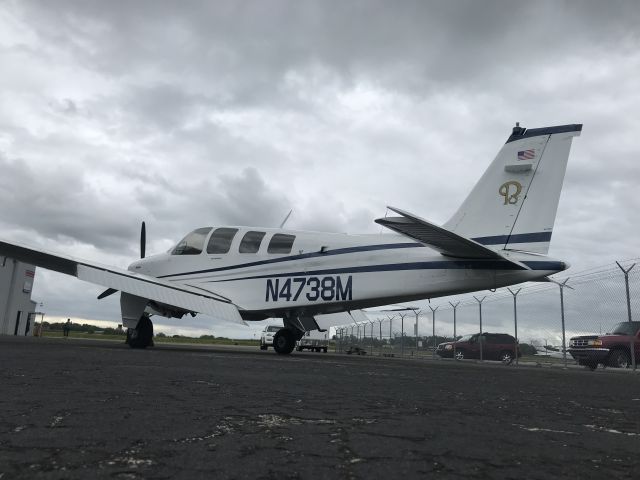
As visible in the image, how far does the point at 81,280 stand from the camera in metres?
13.0

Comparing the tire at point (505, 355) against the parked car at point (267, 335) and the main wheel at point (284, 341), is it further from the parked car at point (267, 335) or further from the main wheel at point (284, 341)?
the main wheel at point (284, 341)

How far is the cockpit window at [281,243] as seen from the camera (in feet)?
46.4

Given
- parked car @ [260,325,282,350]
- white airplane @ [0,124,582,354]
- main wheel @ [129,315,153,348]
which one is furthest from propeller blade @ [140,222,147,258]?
parked car @ [260,325,282,350]

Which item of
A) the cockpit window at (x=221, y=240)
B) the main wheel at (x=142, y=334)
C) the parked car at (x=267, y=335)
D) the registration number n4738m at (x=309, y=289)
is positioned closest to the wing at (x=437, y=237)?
the registration number n4738m at (x=309, y=289)

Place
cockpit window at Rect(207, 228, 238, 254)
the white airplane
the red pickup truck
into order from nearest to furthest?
the white airplane → cockpit window at Rect(207, 228, 238, 254) → the red pickup truck

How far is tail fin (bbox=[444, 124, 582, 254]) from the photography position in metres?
11.5

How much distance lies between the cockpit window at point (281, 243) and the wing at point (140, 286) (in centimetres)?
190

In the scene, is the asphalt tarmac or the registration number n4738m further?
the registration number n4738m

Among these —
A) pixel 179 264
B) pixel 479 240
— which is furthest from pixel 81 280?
pixel 479 240

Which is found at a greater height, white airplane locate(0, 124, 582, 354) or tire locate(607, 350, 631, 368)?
white airplane locate(0, 124, 582, 354)

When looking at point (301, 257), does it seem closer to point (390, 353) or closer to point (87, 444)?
point (87, 444)

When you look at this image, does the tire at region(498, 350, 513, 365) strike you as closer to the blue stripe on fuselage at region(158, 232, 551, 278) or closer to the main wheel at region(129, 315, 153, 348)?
the blue stripe on fuselage at region(158, 232, 551, 278)

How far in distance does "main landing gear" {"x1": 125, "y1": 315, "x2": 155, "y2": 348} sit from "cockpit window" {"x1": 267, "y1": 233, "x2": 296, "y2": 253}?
153 inches

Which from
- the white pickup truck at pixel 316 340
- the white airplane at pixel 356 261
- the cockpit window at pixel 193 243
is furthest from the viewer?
the white pickup truck at pixel 316 340
